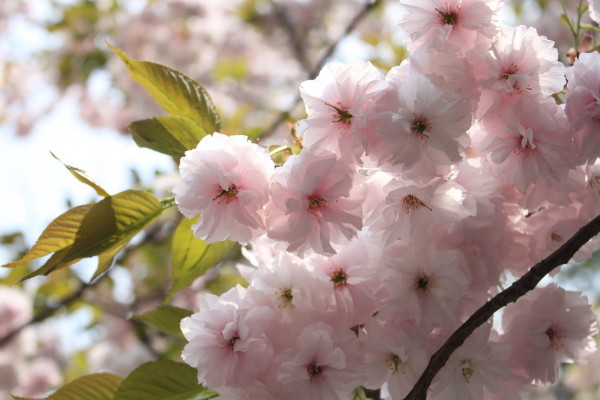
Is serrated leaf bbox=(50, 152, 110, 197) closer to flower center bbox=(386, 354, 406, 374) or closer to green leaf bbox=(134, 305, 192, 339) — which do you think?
green leaf bbox=(134, 305, 192, 339)

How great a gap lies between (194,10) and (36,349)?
2279 millimetres

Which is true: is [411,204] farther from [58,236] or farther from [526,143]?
[58,236]

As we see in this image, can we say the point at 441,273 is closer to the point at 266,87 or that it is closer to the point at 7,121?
the point at 266,87

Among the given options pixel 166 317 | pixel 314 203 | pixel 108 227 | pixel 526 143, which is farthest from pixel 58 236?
pixel 526 143

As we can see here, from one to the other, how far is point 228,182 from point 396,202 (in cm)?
18

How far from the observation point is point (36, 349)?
382 centimetres

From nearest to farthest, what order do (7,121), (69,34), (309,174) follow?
(309,174) < (69,34) < (7,121)

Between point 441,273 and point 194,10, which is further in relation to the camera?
point 194,10

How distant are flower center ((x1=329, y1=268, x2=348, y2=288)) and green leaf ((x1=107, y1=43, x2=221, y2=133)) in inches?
10.9

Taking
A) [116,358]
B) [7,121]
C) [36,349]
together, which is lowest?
[36,349]

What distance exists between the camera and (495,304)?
0.61 m

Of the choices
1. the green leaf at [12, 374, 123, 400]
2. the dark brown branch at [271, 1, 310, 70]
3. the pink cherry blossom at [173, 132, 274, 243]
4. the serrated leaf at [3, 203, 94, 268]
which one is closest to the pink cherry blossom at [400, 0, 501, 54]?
the pink cherry blossom at [173, 132, 274, 243]

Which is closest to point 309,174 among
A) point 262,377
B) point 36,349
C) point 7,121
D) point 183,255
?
point 262,377

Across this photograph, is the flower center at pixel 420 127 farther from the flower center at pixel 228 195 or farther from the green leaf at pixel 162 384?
the green leaf at pixel 162 384
